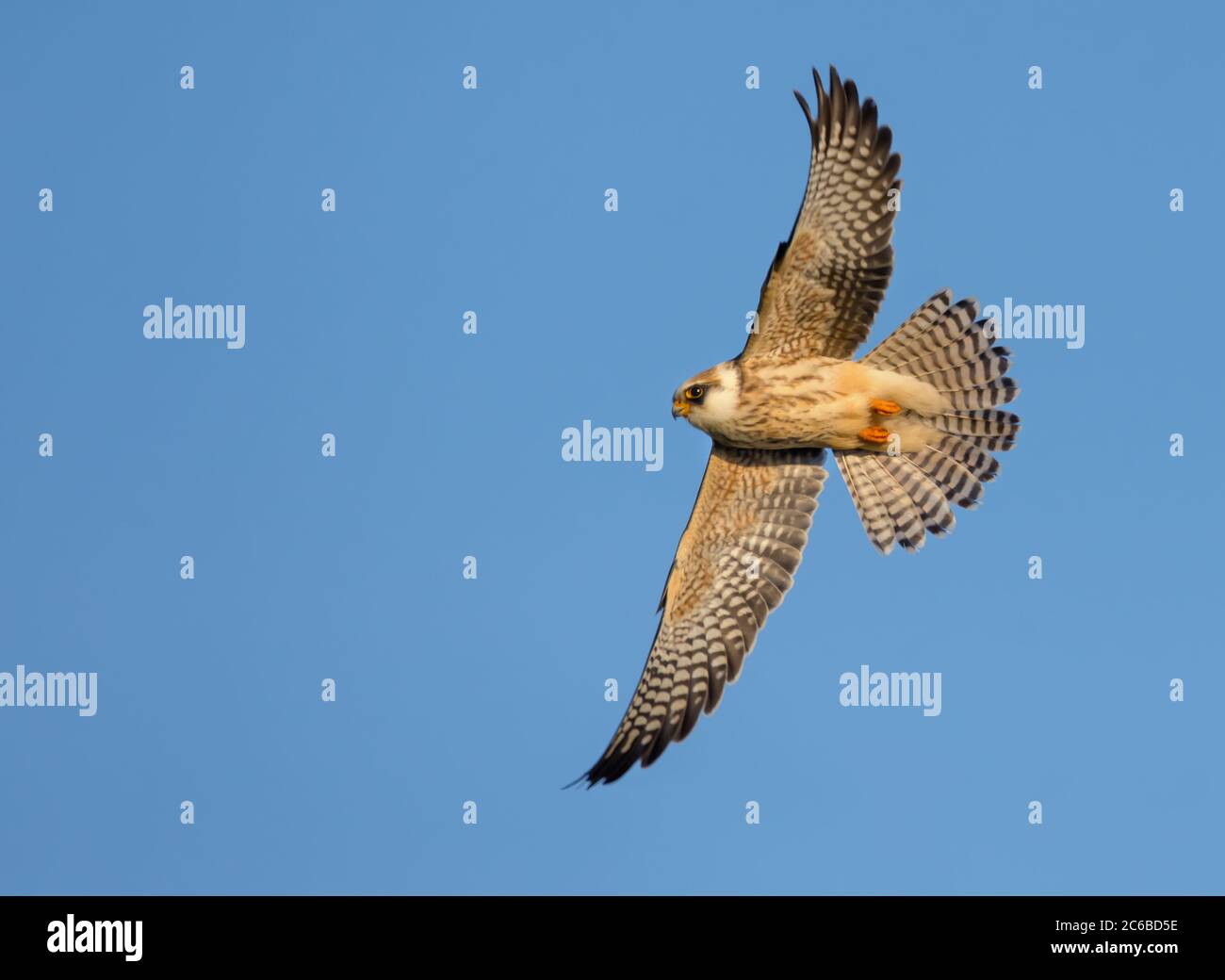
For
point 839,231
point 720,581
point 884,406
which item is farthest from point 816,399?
point 720,581

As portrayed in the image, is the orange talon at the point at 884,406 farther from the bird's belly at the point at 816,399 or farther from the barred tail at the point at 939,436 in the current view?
the barred tail at the point at 939,436

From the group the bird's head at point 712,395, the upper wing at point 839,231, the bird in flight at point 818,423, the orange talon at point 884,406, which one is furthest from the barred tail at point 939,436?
the bird's head at point 712,395

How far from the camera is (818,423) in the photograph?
1244cm

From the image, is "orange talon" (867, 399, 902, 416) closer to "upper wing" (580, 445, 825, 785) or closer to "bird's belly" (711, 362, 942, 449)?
"bird's belly" (711, 362, 942, 449)

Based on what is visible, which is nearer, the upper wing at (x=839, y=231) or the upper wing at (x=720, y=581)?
the upper wing at (x=839, y=231)

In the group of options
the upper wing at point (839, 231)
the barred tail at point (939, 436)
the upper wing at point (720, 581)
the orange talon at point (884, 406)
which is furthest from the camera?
the upper wing at point (720, 581)

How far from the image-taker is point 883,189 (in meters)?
11.9

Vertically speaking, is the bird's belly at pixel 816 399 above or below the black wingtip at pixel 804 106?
below

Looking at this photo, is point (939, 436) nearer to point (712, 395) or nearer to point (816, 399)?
point (816, 399)

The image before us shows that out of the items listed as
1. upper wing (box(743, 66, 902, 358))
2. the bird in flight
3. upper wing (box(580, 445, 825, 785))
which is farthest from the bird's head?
upper wing (box(580, 445, 825, 785))

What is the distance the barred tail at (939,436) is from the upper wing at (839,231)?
40 cm

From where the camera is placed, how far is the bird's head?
1233 cm

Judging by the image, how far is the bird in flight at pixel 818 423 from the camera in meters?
12.0
